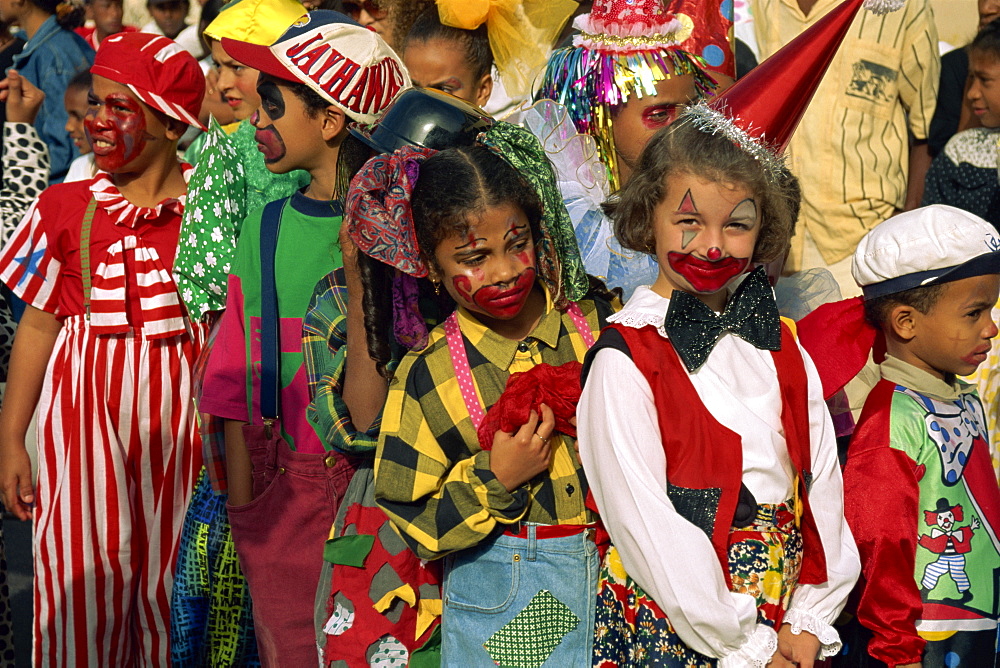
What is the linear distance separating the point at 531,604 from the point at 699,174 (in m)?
1.11

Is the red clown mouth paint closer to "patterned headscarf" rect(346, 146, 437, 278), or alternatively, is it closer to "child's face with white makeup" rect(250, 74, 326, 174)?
"patterned headscarf" rect(346, 146, 437, 278)

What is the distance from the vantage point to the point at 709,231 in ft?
8.59

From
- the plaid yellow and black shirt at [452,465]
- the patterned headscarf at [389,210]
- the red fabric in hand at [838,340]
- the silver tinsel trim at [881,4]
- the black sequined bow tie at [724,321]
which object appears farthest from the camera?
the silver tinsel trim at [881,4]

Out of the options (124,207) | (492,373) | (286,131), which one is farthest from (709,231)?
(124,207)

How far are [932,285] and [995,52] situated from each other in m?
2.66

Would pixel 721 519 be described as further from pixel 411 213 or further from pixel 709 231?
pixel 411 213

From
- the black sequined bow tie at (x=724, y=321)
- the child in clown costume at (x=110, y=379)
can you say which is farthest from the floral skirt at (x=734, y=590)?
the child in clown costume at (x=110, y=379)

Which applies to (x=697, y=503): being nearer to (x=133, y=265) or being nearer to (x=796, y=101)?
(x=796, y=101)

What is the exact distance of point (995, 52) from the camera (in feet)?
17.1

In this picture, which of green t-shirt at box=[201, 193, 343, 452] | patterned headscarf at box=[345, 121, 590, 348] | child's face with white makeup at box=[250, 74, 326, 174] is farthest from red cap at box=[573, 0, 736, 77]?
green t-shirt at box=[201, 193, 343, 452]

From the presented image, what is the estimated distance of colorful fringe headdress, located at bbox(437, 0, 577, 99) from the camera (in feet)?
14.9

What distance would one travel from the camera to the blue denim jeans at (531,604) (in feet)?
8.94

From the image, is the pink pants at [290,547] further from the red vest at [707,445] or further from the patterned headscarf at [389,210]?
the red vest at [707,445]

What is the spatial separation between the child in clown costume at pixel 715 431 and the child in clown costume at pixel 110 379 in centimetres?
215
